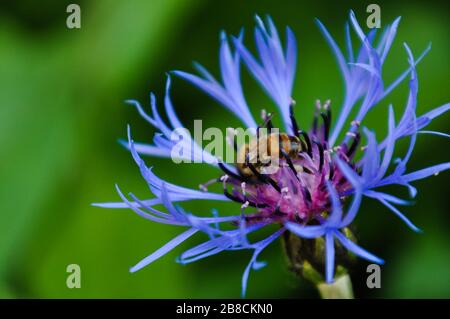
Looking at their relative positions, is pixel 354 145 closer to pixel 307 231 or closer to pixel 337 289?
pixel 337 289

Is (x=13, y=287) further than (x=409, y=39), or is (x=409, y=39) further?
(x=409, y=39)

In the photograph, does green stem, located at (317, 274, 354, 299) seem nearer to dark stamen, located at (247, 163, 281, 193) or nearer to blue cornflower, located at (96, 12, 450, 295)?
blue cornflower, located at (96, 12, 450, 295)

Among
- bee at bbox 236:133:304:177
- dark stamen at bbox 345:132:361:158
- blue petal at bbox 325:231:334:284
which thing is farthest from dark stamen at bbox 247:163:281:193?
blue petal at bbox 325:231:334:284

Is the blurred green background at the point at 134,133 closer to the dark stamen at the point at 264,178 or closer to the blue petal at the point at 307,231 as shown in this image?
the dark stamen at the point at 264,178

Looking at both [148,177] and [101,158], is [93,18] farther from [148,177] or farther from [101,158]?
[148,177]

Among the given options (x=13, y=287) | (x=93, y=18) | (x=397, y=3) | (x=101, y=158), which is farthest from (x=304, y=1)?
(x=13, y=287)

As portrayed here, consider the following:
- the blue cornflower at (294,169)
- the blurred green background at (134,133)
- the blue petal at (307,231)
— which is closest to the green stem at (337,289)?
the blue cornflower at (294,169)
